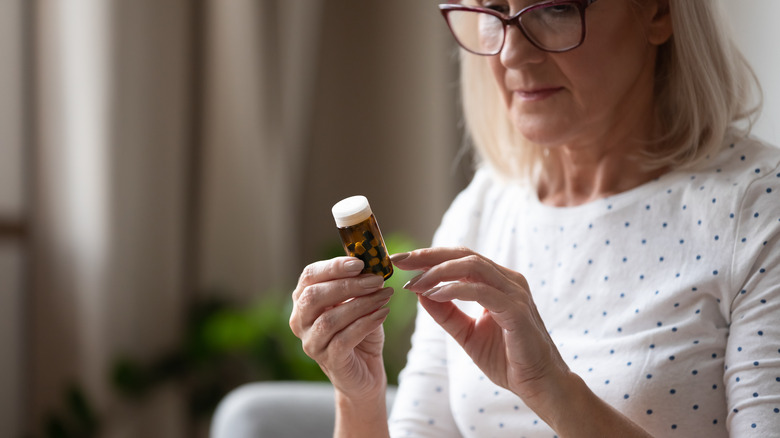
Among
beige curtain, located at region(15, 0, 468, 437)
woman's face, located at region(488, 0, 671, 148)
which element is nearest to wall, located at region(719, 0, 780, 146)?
woman's face, located at region(488, 0, 671, 148)

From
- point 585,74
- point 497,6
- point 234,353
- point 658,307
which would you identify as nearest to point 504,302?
point 658,307

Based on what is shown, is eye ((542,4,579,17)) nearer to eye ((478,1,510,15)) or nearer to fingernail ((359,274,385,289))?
eye ((478,1,510,15))

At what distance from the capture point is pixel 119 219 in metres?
2.42

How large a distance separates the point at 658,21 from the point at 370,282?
639 millimetres

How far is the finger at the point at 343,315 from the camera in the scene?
1.03m

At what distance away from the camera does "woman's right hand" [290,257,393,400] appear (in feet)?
3.34

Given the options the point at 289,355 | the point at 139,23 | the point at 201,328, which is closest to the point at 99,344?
the point at 201,328

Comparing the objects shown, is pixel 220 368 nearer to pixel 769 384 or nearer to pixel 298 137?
pixel 298 137

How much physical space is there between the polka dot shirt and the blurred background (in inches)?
39.9

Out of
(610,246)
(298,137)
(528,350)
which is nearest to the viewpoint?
(528,350)

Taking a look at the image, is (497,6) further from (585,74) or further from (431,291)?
(431,291)

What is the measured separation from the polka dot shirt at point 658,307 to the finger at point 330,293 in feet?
1.22

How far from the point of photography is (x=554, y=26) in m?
1.20

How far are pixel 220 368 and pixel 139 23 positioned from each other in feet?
3.74
